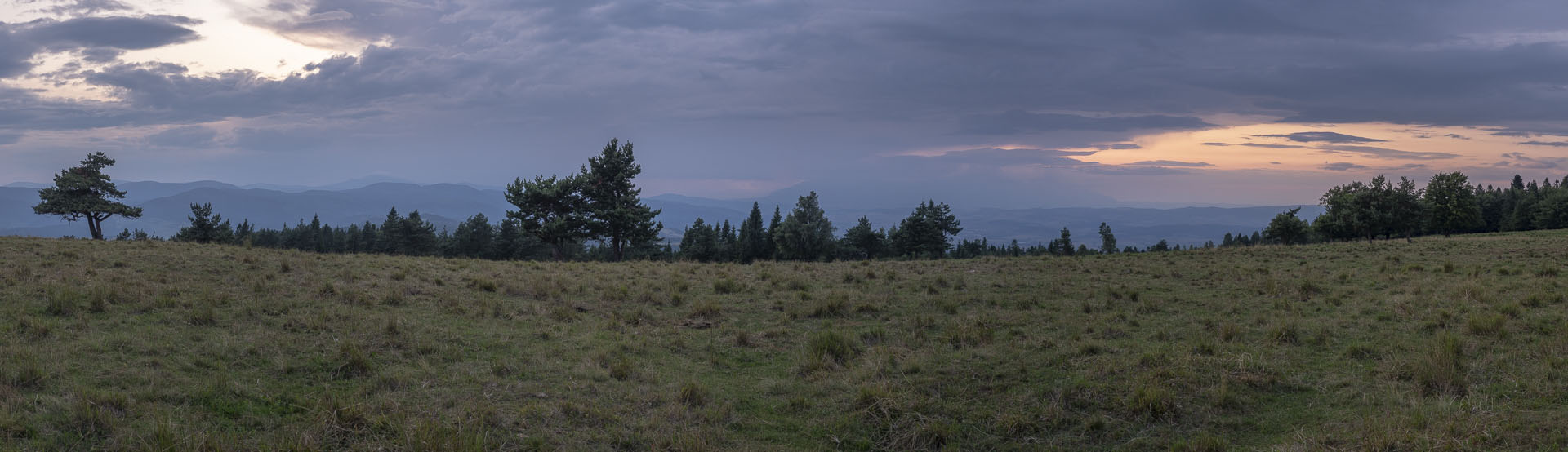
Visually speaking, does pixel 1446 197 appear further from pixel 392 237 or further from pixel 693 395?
pixel 392 237

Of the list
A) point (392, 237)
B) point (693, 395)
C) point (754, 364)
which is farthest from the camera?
point (392, 237)

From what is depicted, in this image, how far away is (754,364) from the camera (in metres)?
9.89

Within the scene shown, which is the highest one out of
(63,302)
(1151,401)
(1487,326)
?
(63,302)

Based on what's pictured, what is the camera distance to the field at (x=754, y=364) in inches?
247

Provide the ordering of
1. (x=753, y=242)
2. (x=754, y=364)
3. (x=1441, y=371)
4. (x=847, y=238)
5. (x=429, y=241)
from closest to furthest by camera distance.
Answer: (x=1441, y=371) → (x=754, y=364) → (x=847, y=238) → (x=429, y=241) → (x=753, y=242)

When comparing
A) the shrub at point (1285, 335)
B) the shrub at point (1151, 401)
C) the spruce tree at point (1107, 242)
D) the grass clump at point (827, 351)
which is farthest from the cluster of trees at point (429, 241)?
the shrub at point (1151, 401)

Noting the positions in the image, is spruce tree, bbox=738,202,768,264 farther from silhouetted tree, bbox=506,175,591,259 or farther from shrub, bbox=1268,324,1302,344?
shrub, bbox=1268,324,1302,344

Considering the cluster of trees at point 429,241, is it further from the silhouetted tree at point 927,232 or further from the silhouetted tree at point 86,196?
the silhouetted tree at point 86,196

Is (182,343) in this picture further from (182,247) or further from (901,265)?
(901,265)

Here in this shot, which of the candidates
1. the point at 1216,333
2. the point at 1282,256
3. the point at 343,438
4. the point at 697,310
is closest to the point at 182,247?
the point at 697,310

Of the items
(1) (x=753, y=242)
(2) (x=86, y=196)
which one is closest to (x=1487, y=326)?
(2) (x=86, y=196)

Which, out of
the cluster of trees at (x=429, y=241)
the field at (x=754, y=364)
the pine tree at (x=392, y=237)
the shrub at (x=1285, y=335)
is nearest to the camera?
the field at (x=754, y=364)

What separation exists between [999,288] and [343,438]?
14166 mm

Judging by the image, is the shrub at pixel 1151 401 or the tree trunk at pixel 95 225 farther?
the tree trunk at pixel 95 225
